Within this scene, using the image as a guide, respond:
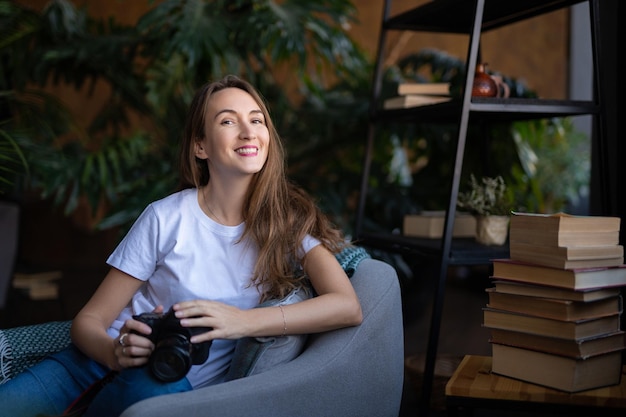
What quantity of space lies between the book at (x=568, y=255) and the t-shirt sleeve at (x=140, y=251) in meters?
0.78

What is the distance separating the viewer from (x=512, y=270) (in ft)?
5.11

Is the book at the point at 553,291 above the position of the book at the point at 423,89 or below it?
below

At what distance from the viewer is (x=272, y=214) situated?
1.69 meters

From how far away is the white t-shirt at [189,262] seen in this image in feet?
5.25

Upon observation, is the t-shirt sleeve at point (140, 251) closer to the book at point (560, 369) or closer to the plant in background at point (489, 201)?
the book at point (560, 369)

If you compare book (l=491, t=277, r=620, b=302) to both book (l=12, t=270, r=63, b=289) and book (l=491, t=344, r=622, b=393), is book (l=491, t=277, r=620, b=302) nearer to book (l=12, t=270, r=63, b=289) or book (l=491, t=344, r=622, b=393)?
book (l=491, t=344, r=622, b=393)

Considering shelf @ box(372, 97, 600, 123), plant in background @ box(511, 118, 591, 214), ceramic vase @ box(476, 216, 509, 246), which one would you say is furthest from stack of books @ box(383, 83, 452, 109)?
plant in background @ box(511, 118, 591, 214)

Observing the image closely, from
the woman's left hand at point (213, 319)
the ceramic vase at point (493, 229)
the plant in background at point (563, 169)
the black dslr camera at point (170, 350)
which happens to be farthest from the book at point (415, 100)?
the plant in background at point (563, 169)

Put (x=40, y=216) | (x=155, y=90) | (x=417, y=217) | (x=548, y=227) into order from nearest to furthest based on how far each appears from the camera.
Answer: (x=548, y=227)
(x=417, y=217)
(x=155, y=90)
(x=40, y=216)

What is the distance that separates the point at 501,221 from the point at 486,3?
0.64 m

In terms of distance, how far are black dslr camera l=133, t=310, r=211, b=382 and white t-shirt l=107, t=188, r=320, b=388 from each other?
0.25 metres

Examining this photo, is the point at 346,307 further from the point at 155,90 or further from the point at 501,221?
the point at 155,90

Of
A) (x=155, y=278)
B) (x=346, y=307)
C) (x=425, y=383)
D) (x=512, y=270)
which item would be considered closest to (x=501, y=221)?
(x=425, y=383)

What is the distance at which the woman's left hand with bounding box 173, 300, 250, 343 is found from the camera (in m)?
1.35
